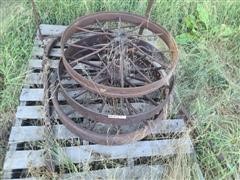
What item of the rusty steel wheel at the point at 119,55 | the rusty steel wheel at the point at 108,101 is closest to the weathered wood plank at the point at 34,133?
the rusty steel wheel at the point at 108,101

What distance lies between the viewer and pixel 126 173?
2117 mm

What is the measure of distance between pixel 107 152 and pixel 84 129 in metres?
0.21

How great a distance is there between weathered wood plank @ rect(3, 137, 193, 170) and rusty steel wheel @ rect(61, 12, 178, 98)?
0.39 metres

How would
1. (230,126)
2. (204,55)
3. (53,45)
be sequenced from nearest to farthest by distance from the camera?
1. (230,126)
2. (53,45)
3. (204,55)

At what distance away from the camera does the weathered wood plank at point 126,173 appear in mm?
2039

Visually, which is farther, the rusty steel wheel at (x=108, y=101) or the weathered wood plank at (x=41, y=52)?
the weathered wood plank at (x=41, y=52)

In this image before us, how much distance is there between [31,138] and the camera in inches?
85.9

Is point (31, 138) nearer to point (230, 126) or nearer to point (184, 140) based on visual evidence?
point (184, 140)

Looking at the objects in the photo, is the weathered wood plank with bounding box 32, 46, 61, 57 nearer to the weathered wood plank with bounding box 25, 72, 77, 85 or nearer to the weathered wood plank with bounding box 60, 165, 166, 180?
the weathered wood plank with bounding box 25, 72, 77, 85

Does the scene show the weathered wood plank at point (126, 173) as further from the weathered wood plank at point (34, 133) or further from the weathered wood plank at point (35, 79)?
the weathered wood plank at point (35, 79)

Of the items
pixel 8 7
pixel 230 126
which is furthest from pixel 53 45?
pixel 230 126

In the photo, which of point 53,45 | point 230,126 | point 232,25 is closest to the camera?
point 230,126

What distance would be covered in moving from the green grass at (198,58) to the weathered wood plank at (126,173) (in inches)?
15.1

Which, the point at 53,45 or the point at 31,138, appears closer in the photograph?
the point at 31,138
